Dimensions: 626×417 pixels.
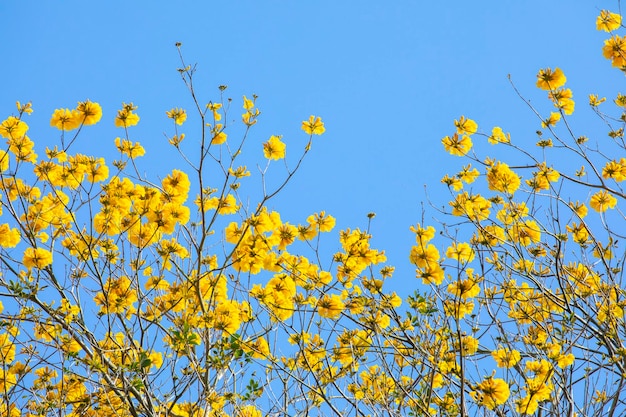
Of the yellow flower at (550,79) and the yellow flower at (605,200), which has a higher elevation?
the yellow flower at (550,79)

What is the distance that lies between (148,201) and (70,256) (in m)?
0.74

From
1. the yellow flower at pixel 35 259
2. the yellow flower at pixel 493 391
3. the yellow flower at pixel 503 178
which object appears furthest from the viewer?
the yellow flower at pixel 503 178

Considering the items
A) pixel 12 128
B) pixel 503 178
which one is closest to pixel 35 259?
pixel 12 128

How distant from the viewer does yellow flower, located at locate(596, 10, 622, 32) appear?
13.5 ft

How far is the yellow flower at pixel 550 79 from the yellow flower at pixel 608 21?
38cm

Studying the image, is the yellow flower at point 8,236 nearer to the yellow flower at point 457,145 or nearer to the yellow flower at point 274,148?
the yellow flower at point 274,148

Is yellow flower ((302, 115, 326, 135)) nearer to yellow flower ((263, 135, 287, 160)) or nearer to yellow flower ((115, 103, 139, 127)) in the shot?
yellow flower ((263, 135, 287, 160))

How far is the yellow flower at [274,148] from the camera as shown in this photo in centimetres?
410

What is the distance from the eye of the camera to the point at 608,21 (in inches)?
164

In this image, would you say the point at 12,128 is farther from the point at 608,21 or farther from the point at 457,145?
the point at 608,21

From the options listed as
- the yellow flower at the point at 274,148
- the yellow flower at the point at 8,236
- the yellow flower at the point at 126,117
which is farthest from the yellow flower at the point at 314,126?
the yellow flower at the point at 8,236

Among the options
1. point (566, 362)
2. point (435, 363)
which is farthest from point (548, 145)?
point (435, 363)

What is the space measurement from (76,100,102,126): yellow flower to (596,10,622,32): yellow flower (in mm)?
3179

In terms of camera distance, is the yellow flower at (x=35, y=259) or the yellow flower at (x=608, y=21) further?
the yellow flower at (x=608, y=21)
